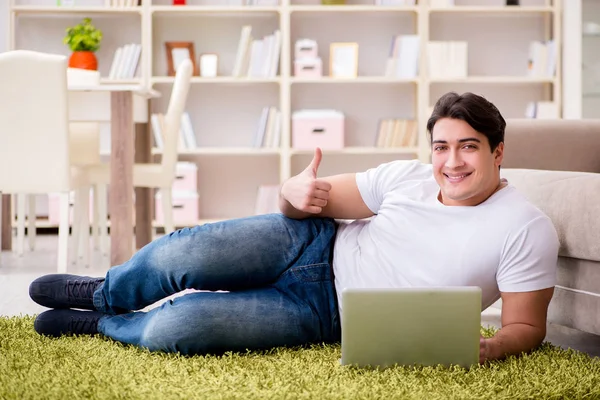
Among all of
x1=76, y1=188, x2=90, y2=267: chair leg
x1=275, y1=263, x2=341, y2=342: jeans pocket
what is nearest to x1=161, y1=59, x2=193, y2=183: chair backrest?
x1=76, y1=188, x2=90, y2=267: chair leg

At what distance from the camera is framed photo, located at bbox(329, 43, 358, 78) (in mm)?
5191

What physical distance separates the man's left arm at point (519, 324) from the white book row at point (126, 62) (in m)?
3.97

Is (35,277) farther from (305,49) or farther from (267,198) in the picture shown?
(305,49)

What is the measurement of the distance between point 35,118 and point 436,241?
2.01 metres

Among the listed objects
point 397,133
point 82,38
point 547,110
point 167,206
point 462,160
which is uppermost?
point 82,38

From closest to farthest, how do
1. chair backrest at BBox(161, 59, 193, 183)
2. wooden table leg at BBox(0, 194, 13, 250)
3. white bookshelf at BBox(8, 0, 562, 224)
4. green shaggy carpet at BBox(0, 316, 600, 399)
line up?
green shaggy carpet at BBox(0, 316, 600, 399)
chair backrest at BBox(161, 59, 193, 183)
wooden table leg at BBox(0, 194, 13, 250)
white bookshelf at BBox(8, 0, 562, 224)

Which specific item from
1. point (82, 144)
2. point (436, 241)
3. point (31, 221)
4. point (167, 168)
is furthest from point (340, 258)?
point (31, 221)

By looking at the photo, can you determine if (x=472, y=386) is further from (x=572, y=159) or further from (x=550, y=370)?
(x=572, y=159)

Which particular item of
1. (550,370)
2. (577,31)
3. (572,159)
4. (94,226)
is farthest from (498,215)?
(577,31)

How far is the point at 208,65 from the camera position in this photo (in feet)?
17.1

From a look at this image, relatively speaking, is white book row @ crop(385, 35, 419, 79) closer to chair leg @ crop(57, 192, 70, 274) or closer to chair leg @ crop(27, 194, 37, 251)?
chair leg @ crop(27, 194, 37, 251)

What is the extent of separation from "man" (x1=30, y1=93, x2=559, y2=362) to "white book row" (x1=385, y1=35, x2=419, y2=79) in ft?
11.4

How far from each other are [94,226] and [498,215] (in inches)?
115

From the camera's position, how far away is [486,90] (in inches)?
214
